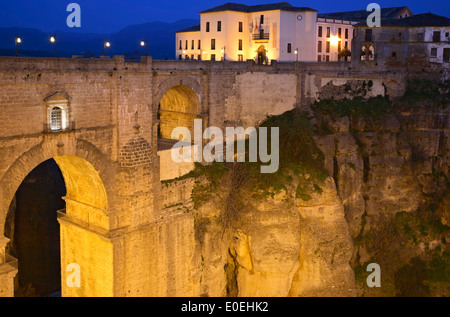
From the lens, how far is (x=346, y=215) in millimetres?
27844

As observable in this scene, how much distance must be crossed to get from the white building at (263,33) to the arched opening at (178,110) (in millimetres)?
10374

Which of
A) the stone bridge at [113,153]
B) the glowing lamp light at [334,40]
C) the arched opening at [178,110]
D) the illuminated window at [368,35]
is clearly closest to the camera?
the stone bridge at [113,153]

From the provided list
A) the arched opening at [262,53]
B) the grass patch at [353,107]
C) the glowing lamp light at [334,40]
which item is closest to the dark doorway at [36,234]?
the arched opening at [262,53]

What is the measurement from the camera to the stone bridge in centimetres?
1716

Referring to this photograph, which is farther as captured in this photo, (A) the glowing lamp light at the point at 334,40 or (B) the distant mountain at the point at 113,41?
(B) the distant mountain at the point at 113,41

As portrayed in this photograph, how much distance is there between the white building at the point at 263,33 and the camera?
3538 cm

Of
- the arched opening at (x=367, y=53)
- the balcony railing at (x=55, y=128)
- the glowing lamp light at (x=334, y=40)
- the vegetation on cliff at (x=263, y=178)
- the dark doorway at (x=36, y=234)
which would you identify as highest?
the glowing lamp light at (x=334, y=40)

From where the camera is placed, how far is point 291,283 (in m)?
25.4

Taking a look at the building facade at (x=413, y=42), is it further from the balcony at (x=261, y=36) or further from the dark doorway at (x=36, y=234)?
the dark doorway at (x=36, y=234)

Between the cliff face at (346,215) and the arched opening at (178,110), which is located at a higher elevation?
the arched opening at (178,110)

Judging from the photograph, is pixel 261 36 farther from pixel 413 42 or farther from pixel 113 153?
pixel 113 153

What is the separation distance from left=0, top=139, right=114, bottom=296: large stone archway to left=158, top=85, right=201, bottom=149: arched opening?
168 inches

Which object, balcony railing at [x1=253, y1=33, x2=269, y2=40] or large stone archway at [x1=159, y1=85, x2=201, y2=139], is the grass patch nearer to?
large stone archway at [x1=159, y1=85, x2=201, y2=139]

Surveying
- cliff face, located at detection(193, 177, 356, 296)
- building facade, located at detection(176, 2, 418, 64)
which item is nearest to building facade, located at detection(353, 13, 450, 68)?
building facade, located at detection(176, 2, 418, 64)
